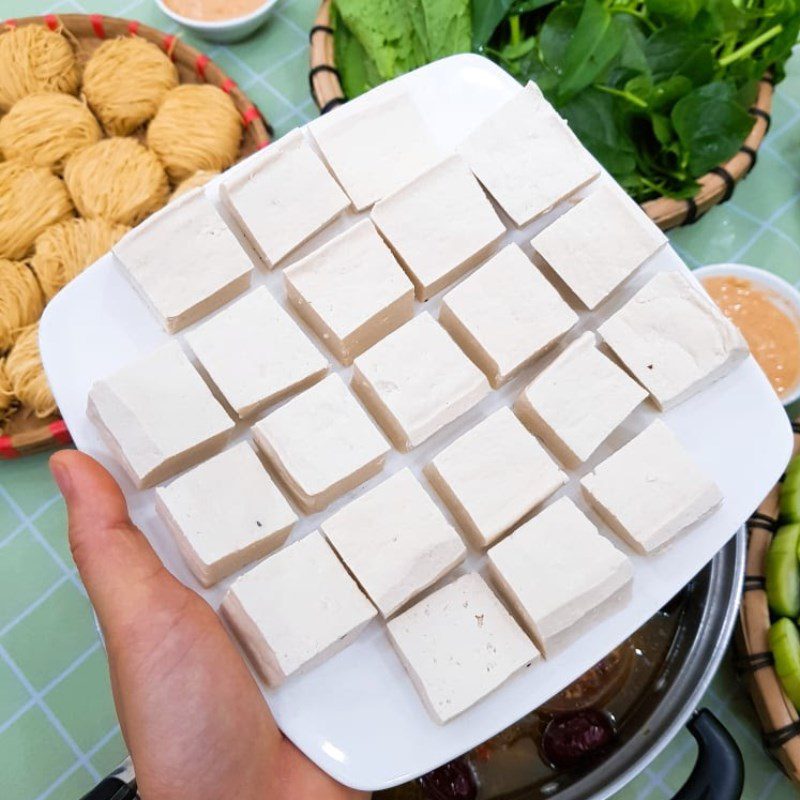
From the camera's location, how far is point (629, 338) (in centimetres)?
130

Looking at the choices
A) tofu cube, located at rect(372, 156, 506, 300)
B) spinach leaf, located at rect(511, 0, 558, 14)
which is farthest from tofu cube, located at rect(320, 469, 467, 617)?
spinach leaf, located at rect(511, 0, 558, 14)

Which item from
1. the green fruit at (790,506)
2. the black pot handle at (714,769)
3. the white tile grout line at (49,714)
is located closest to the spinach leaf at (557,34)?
the green fruit at (790,506)

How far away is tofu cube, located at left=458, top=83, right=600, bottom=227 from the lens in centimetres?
136

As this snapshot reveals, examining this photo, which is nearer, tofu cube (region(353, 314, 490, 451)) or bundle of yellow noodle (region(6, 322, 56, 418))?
tofu cube (region(353, 314, 490, 451))

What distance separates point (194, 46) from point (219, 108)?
38 centimetres

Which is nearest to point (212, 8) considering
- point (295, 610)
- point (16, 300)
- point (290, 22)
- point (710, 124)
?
point (290, 22)

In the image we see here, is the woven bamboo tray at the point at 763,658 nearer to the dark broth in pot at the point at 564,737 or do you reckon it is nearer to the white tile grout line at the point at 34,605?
the dark broth in pot at the point at 564,737

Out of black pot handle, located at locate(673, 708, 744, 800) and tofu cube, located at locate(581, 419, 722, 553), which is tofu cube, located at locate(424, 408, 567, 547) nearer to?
tofu cube, located at locate(581, 419, 722, 553)

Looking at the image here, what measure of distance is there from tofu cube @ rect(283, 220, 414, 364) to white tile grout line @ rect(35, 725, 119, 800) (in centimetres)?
93

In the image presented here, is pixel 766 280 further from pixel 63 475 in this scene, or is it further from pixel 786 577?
pixel 63 475

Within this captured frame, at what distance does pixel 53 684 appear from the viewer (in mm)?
1597

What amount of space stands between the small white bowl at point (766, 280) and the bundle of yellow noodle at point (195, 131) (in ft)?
3.65

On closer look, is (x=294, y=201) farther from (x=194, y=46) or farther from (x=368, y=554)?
(x=194, y=46)

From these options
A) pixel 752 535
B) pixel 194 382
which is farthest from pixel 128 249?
pixel 752 535
